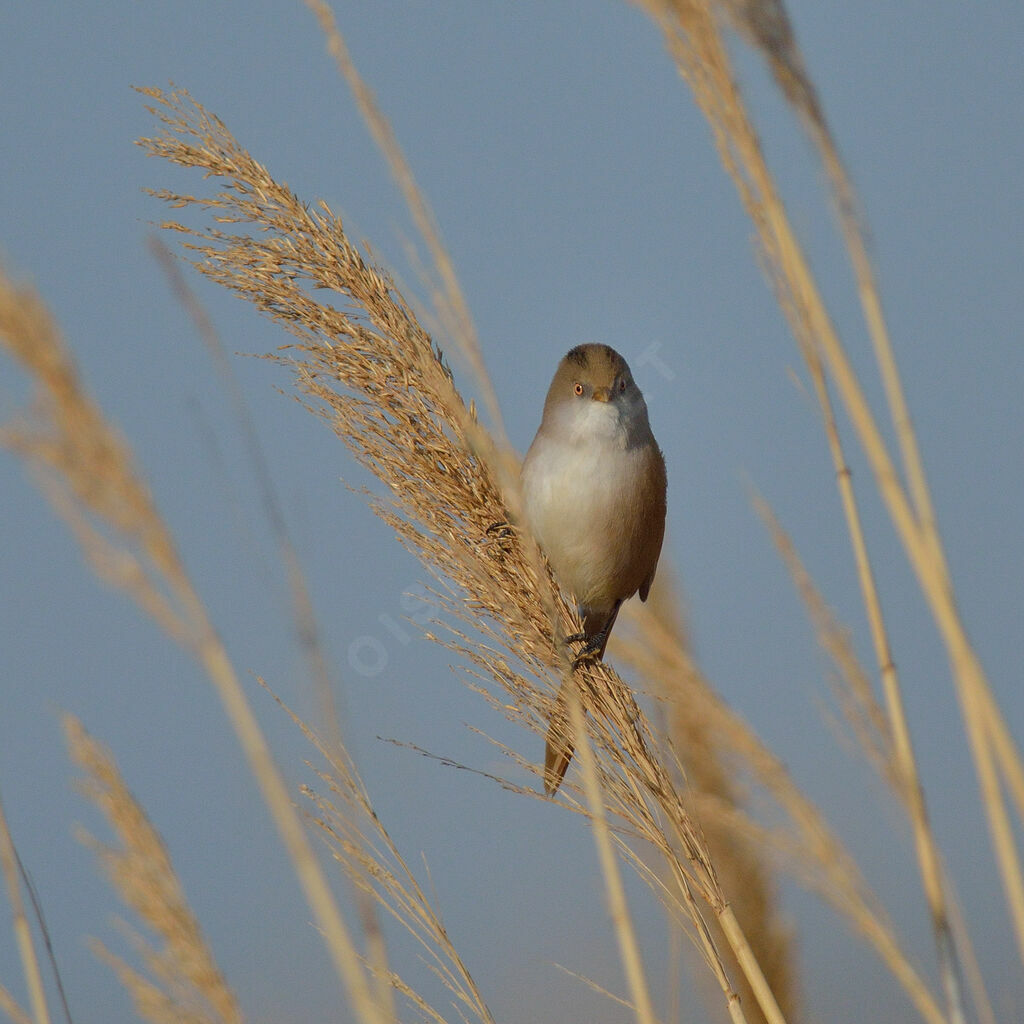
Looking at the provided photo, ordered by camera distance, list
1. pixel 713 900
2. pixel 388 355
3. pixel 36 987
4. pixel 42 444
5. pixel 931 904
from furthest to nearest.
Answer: pixel 388 355 → pixel 713 900 → pixel 36 987 → pixel 931 904 → pixel 42 444

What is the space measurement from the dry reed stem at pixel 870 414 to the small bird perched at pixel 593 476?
1.75 meters

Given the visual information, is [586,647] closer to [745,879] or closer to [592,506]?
[592,506]

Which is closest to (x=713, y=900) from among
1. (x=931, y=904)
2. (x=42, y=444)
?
(x=931, y=904)

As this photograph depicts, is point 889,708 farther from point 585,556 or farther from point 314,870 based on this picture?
point 585,556

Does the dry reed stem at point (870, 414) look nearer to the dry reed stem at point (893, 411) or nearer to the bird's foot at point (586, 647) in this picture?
the dry reed stem at point (893, 411)

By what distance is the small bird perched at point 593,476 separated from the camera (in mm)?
3021

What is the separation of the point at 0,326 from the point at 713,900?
133 centimetres

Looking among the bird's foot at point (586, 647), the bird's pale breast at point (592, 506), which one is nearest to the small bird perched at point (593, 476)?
the bird's pale breast at point (592, 506)

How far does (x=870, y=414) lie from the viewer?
1237 mm

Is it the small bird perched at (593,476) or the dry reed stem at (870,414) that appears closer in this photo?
the dry reed stem at (870,414)

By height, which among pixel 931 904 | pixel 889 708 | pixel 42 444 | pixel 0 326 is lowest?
pixel 931 904

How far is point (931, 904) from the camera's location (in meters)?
1.30

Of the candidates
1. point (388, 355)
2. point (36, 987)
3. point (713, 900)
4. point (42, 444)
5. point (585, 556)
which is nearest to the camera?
point (42, 444)

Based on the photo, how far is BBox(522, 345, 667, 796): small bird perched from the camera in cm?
302
